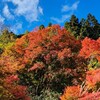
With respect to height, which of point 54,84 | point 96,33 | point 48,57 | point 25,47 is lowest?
point 54,84

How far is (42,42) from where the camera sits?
33031mm

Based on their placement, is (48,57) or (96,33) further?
(96,33)

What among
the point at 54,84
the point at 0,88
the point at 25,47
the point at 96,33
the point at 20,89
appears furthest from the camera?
the point at 96,33

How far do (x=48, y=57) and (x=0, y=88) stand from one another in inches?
569

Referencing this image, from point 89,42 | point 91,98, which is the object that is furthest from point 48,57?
point 91,98

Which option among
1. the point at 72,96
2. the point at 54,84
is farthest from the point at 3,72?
the point at 54,84

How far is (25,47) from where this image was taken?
1346 inches

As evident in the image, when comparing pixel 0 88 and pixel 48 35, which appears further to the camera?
pixel 48 35

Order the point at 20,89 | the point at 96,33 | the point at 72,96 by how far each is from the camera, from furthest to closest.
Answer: the point at 96,33, the point at 72,96, the point at 20,89

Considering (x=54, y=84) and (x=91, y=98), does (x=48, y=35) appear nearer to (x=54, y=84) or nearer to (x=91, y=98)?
(x=54, y=84)

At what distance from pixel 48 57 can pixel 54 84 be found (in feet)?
8.87

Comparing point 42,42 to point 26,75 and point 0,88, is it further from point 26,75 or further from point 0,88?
point 0,88

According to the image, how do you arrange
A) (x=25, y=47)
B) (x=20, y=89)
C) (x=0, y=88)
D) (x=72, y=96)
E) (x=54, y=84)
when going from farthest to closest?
(x=25, y=47) < (x=54, y=84) < (x=72, y=96) < (x=20, y=89) < (x=0, y=88)

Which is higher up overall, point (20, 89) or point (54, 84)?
point (54, 84)
